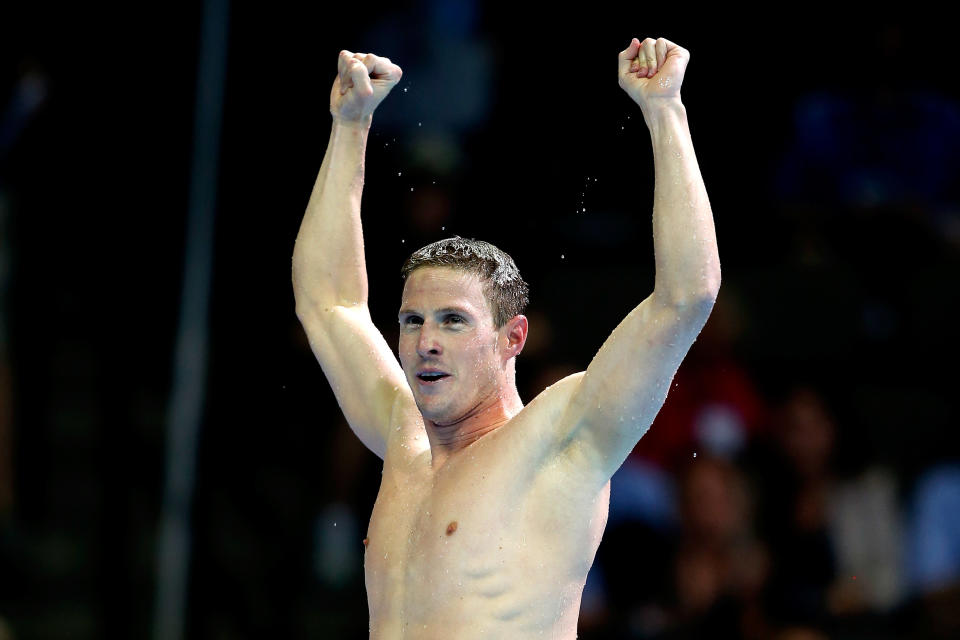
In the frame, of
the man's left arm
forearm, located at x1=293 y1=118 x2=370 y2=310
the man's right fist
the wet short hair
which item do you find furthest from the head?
the man's right fist

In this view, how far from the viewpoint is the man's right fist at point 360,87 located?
3.25 metres

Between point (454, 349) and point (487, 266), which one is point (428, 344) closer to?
point (454, 349)

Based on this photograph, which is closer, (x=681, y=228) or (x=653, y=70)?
(x=681, y=228)

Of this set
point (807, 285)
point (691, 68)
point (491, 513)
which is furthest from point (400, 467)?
point (691, 68)

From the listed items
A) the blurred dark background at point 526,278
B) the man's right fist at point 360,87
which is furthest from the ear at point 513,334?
the blurred dark background at point 526,278

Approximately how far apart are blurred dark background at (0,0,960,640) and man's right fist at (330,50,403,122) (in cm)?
225

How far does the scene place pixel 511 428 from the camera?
2.80m

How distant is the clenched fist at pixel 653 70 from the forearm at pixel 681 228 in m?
0.08

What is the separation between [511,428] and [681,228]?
0.51 m

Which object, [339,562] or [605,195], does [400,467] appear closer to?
[339,562]

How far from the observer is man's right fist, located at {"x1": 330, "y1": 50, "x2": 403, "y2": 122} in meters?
3.25

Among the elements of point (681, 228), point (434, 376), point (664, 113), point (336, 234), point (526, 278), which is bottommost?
point (434, 376)

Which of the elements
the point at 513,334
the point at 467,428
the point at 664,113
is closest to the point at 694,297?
the point at 664,113

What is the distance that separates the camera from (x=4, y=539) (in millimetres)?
6340
